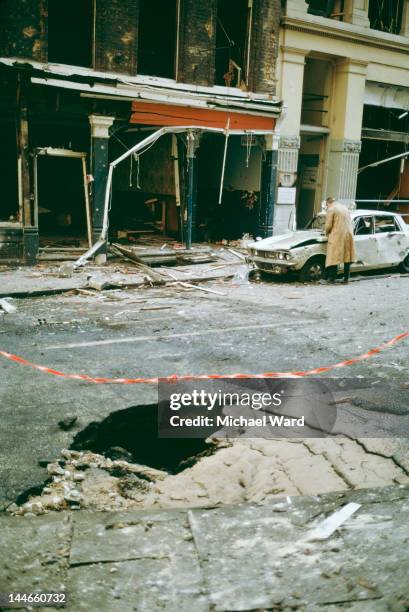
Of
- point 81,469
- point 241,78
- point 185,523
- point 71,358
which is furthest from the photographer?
point 241,78

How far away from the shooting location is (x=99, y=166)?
50.1ft

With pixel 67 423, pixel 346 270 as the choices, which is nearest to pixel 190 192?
pixel 346 270

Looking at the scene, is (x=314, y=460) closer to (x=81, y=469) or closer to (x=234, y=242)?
(x=81, y=469)

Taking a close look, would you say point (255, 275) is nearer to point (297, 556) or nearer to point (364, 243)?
point (364, 243)

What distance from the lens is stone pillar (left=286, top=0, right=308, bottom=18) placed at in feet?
59.1

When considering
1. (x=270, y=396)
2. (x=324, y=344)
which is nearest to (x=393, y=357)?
(x=324, y=344)

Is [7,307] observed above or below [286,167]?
below

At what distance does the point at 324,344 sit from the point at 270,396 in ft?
8.00

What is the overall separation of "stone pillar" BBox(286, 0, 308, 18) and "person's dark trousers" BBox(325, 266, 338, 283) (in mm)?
8744

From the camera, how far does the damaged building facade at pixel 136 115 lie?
14242 millimetres

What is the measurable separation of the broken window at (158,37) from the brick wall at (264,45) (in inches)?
98.0

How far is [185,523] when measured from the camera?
4.12m

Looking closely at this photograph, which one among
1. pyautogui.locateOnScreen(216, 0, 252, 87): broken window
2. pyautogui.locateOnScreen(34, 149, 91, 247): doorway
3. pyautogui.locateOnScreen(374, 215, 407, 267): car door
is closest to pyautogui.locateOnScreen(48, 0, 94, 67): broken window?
pyautogui.locateOnScreen(34, 149, 91, 247): doorway

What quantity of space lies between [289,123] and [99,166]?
6.64m
